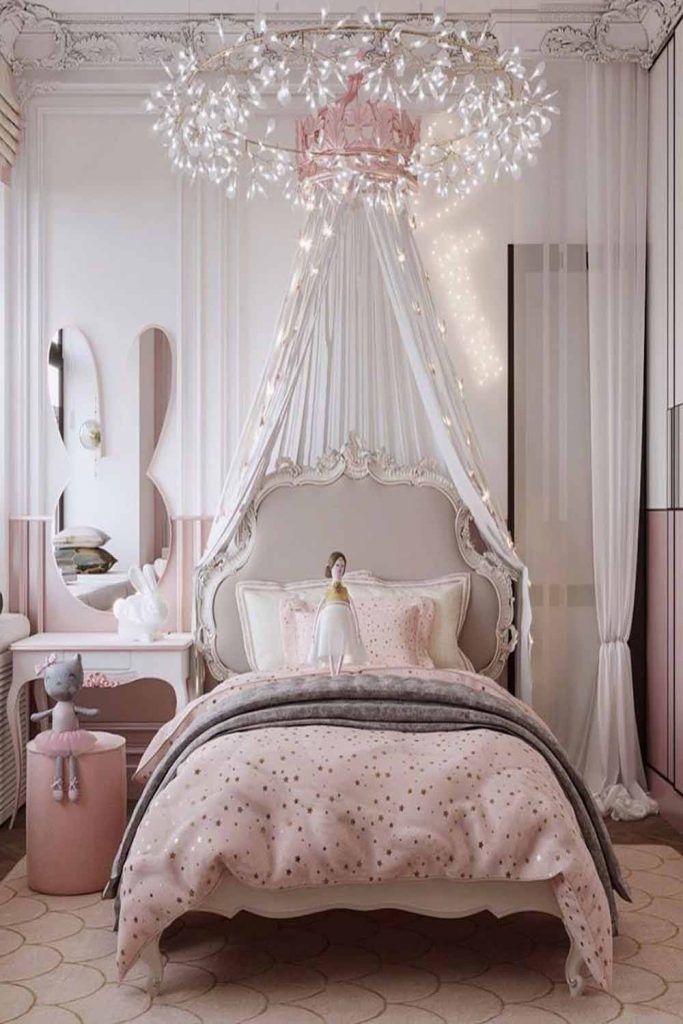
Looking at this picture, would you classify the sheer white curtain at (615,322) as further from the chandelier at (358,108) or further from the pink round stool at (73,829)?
the pink round stool at (73,829)

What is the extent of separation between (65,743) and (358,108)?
261 centimetres

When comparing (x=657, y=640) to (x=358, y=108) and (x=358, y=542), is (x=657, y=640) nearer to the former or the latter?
(x=358, y=542)

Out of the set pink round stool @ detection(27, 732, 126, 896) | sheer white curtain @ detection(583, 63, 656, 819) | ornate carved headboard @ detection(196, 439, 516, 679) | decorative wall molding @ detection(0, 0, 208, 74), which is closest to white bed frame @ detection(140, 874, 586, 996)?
pink round stool @ detection(27, 732, 126, 896)

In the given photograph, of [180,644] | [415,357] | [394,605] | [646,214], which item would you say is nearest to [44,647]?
[180,644]

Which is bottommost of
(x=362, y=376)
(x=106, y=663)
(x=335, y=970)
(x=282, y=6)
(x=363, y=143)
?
(x=335, y=970)

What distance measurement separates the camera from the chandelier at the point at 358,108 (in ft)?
11.8

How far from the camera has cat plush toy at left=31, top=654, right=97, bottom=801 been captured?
3.87 meters

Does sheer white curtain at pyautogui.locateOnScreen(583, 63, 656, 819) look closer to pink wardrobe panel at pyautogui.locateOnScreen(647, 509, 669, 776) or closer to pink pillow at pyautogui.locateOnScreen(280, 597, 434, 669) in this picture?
pink wardrobe panel at pyautogui.locateOnScreen(647, 509, 669, 776)

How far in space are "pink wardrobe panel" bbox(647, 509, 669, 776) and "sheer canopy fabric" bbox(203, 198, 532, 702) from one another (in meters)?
0.62

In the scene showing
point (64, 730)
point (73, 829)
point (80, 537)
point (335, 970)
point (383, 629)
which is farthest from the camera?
point (80, 537)

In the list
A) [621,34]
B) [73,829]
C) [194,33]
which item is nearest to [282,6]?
[194,33]

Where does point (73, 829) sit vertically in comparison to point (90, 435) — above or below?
below

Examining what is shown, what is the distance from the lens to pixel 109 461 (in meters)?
5.38

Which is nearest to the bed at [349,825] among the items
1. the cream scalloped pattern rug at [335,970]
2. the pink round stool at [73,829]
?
the cream scalloped pattern rug at [335,970]
